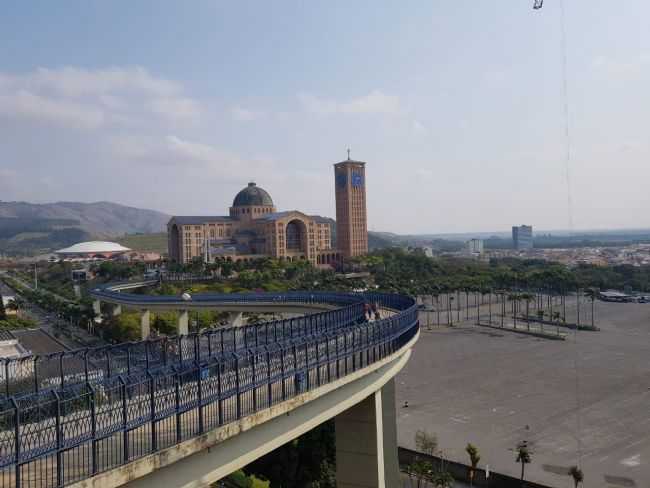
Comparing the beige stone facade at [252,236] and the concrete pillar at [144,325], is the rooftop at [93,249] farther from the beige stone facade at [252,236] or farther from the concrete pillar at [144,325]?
the concrete pillar at [144,325]

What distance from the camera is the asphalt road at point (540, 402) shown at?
27219 millimetres

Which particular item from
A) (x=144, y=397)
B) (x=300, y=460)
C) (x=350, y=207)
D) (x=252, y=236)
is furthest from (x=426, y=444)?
(x=350, y=207)

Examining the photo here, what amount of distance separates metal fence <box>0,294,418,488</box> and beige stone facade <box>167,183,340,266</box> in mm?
89428

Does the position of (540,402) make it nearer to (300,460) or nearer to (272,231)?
(300,460)

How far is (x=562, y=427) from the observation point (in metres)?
31.4

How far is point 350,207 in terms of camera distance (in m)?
120

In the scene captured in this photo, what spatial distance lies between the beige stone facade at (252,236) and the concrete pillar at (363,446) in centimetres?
8617

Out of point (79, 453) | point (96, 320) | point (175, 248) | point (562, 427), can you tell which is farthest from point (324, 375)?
point (175, 248)

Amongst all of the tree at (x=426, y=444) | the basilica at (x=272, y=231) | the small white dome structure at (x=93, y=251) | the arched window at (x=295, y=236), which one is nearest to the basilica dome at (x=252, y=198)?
the basilica at (x=272, y=231)

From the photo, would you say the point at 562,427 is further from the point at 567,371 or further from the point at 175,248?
the point at 175,248

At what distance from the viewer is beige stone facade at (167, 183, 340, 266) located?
108938mm

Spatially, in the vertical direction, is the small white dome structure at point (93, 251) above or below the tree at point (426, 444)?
above

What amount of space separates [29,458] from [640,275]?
133 metres

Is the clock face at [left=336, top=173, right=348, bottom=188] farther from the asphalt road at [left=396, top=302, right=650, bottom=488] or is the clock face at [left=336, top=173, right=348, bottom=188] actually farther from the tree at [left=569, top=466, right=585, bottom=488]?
the tree at [left=569, top=466, right=585, bottom=488]
